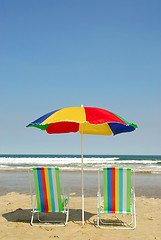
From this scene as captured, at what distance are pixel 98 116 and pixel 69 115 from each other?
18.2 inches

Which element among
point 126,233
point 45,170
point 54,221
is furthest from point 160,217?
point 45,170

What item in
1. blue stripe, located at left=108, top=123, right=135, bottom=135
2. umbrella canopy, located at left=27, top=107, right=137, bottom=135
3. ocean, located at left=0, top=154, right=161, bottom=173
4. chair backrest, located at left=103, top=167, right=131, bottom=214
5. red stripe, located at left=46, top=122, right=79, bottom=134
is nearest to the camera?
umbrella canopy, located at left=27, top=107, right=137, bottom=135

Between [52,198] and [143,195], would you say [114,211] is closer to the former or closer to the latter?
[52,198]

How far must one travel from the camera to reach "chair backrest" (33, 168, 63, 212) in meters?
4.35

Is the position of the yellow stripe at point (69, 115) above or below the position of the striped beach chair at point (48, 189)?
above

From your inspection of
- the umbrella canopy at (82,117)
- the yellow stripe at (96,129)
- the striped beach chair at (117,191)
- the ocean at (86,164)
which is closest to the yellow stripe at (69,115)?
the umbrella canopy at (82,117)

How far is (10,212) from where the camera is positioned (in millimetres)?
5445

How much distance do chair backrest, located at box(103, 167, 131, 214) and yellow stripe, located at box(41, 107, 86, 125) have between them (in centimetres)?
95

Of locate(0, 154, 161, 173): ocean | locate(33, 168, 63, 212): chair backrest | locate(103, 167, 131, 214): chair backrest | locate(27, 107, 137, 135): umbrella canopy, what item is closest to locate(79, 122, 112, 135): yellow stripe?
locate(27, 107, 137, 135): umbrella canopy

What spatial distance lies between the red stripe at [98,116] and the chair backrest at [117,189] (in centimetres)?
80

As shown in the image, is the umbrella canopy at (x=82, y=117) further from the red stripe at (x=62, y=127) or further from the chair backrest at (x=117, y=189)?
the chair backrest at (x=117, y=189)

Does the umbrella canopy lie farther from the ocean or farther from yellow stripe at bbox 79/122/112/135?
the ocean

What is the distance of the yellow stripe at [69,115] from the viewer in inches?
158

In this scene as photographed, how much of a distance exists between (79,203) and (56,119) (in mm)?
3200
